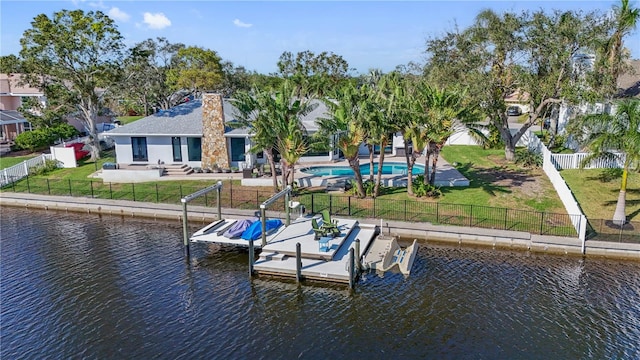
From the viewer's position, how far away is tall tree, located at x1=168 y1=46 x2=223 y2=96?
6153cm

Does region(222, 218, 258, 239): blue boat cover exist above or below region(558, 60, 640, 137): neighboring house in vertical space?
below

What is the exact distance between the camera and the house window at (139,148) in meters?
42.5

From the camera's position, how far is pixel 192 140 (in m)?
41.6

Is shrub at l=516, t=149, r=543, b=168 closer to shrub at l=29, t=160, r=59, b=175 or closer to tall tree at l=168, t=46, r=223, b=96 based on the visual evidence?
tall tree at l=168, t=46, r=223, b=96

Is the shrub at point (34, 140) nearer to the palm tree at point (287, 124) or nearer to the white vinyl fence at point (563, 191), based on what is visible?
the palm tree at point (287, 124)

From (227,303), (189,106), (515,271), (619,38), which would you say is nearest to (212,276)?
(227,303)

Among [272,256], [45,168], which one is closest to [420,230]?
[272,256]

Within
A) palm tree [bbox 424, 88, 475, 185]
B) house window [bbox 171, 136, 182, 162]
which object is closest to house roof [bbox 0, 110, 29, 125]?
house window [bbox 171, 136, 182, 162]

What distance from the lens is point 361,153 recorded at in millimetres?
48406

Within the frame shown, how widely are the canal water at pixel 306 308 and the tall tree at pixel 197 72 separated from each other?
126ft

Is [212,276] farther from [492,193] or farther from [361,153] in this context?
[361,153]

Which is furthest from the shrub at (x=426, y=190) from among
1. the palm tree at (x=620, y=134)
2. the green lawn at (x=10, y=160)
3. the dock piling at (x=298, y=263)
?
the green lawn at (x=10, y=160)

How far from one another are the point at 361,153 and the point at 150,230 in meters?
24.1

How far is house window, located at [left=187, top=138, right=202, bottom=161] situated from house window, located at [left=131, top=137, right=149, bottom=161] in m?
4.05
